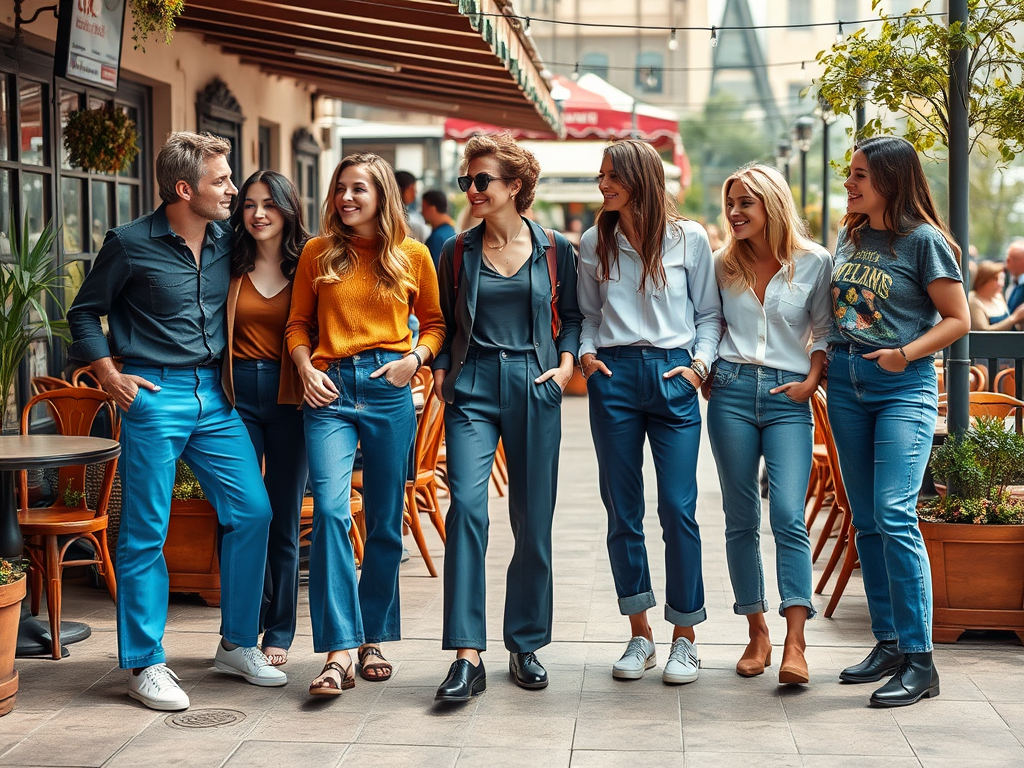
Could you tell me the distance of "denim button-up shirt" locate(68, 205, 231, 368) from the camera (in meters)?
3.97

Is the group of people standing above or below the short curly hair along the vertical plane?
below

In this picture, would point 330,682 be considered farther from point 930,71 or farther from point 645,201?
point 930,71

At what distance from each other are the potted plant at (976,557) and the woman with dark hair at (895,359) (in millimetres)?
590

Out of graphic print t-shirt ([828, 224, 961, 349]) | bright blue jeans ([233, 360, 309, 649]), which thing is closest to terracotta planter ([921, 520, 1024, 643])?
graphic print t-shirt ([828, 224, 961, 349])

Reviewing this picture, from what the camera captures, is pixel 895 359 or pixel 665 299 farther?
pixel 665 299

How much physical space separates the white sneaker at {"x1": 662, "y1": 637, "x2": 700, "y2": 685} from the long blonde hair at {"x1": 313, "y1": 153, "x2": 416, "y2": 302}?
148cm

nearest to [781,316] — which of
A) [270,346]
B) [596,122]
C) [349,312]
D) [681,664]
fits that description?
[681,664]

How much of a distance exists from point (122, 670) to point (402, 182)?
6249mm

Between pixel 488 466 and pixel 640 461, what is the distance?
1.67 ft

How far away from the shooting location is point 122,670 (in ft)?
14.3

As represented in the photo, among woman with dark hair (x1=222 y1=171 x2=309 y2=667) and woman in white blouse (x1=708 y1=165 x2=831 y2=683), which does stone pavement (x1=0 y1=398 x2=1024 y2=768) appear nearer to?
woman in white blouse (x1=708 y1=165 x2=831 y2=683)

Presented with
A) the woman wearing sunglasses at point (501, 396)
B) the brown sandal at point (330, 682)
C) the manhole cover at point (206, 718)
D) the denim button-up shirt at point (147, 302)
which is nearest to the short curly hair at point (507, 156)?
the woman wearing sunglasses at point (501, 396)

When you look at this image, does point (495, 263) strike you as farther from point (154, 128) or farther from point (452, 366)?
point (154, 128)

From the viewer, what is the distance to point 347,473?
402cm
